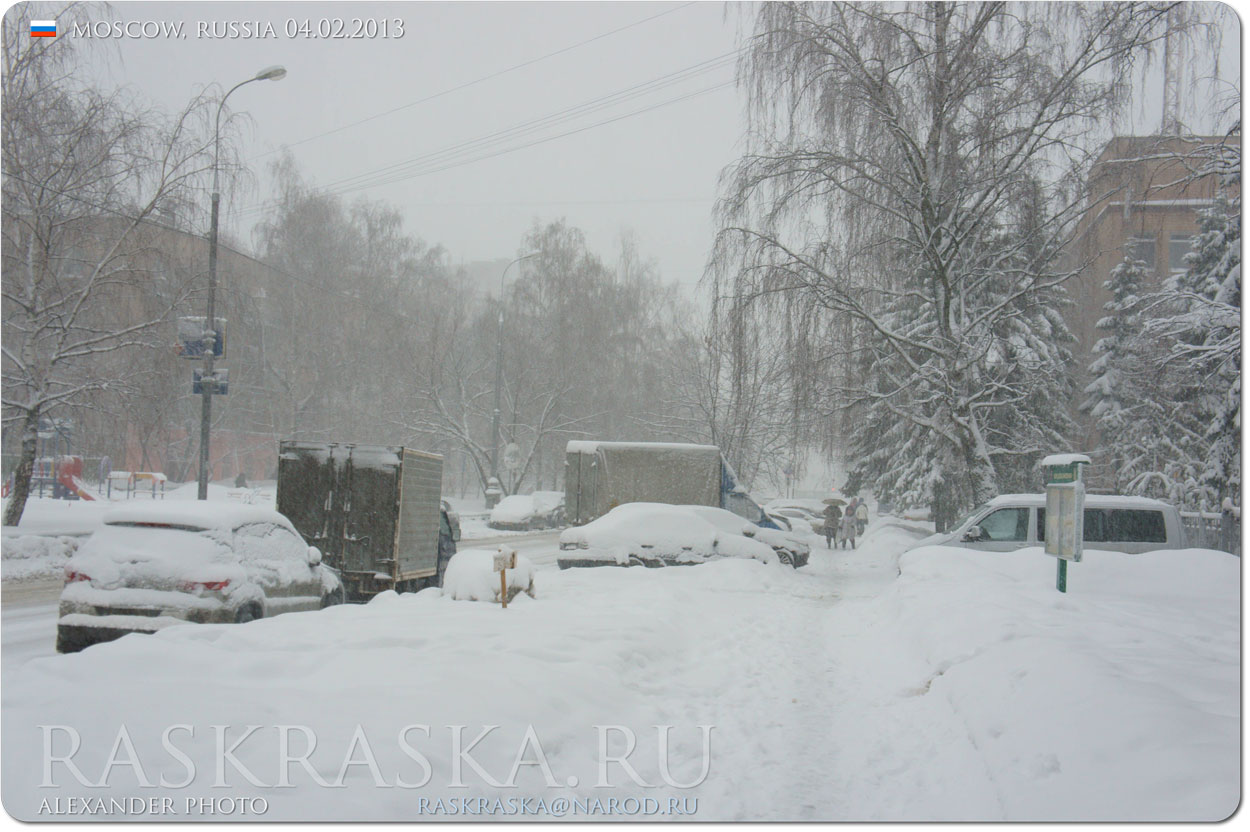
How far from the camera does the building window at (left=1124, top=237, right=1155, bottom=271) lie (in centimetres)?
988

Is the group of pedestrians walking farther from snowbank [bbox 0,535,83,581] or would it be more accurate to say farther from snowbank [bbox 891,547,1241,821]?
snowbank [bbox 0,535,83,581]

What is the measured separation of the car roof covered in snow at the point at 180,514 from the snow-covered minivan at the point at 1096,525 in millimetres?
9158

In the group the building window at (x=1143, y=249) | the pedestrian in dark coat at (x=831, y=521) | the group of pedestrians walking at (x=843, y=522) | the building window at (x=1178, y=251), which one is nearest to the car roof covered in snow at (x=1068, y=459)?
the building window at (x=1178, y=251)

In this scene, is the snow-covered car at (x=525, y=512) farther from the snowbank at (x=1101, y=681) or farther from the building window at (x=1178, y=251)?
the building window at (x=1178, y=251)

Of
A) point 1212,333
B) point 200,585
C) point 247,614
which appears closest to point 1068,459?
point 1212,333

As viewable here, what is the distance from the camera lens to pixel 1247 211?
5.81 m

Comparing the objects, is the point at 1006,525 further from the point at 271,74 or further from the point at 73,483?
the point at 73,483

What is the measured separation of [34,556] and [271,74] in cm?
970

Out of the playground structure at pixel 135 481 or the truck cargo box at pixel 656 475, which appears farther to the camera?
the truck cargo box at pixel 656 475

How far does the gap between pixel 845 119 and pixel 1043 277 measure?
3927mm

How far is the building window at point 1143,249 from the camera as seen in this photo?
988 centimetres

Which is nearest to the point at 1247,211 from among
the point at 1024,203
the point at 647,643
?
the point at 647,643

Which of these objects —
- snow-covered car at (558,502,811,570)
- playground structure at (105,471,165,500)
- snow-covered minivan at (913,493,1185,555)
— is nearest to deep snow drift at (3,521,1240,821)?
snow-covered minivan at (913,493,1185,555)

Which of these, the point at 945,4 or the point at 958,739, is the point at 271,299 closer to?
the point at 945,4
